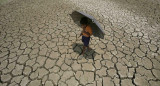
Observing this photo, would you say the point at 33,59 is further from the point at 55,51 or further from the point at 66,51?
the point at 66,51

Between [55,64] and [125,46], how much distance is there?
7.66 ft

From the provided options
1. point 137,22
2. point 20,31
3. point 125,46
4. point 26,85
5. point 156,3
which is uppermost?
point 156,3

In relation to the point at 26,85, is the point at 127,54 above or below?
above

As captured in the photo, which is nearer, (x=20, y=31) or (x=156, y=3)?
(x=20, y=31)

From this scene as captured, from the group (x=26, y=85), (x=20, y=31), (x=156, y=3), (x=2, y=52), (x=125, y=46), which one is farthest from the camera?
(x=156, y=3)

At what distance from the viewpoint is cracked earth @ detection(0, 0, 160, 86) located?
96.7 inches

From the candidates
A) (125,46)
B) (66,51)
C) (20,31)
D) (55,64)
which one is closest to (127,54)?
(125,46)

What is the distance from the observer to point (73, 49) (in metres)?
3.13

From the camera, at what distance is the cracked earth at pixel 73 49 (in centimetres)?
246

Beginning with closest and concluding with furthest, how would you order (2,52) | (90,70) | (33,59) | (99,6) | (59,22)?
1. (90,70)
2. (33,59)
3. (2,52)
4. (59,22)
5. (99,6)

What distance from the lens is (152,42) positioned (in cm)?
348

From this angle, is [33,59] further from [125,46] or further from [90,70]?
[125,46]

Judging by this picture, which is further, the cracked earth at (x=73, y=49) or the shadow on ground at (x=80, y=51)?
the shadow on ground at (x=80, y=51)

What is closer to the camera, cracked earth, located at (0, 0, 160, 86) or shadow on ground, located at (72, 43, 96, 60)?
cracked earth, located at (0, 0, 160, 86)
